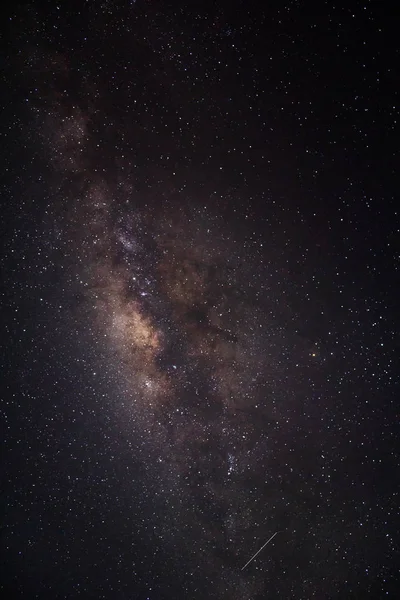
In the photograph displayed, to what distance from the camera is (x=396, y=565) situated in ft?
8.18

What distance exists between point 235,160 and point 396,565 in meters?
3.10

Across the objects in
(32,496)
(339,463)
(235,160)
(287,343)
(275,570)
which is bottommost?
(275,570)

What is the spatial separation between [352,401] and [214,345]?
1.05 m

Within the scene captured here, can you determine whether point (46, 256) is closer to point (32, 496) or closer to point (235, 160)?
point (235, 160)

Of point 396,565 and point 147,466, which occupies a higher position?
point 147,466

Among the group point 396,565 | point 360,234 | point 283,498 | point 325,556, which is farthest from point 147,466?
point 360,234

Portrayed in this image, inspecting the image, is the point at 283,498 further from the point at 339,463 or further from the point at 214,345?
the point at 214,345

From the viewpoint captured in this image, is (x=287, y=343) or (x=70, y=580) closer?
(x=287, y=343)

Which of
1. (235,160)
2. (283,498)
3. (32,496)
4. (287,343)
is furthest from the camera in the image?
(32,496)

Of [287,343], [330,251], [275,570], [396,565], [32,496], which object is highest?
[32,496]

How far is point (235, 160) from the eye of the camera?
2199mm

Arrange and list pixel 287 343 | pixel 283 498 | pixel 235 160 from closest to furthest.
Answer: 1. pixel 235 160
2. pixel 287 343
3. pixel 283 498

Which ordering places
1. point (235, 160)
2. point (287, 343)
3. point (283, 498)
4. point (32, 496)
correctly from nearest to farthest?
point (235, 160) < point (287, 343) < point (283, 498) < point (32, 496)

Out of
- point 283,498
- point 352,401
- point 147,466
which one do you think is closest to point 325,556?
point 283,498
